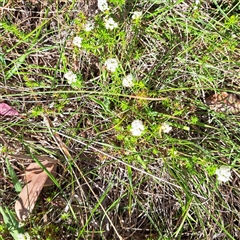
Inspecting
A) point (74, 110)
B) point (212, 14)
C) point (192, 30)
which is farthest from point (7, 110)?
point (212, 14)

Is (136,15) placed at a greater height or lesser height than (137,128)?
greater

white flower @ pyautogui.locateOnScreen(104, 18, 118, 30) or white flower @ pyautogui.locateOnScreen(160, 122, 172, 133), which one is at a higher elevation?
white flower @ pyautogui.locateOnScreen(104, 18, 118, 30)

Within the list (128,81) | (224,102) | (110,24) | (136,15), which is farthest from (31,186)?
(224,102)

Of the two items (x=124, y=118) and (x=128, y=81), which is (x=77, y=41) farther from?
(x=124, y=118)

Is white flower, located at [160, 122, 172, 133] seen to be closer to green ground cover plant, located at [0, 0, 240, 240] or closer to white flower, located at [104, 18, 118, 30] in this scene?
green ground cover plant, located at [0, 0, 240, 240]

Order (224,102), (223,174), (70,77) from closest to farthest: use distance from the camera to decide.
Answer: (223,174)
(70,77)
(224,102)

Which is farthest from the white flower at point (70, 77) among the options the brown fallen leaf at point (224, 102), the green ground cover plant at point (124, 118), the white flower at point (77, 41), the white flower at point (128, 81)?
the brown fallen leaf at point (224, 102)

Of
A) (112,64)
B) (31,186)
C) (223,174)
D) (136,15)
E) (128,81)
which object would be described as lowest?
(223,174)

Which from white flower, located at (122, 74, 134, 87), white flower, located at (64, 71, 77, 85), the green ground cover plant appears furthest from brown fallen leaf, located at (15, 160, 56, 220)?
white flower, located at (122, 74, 134, 87)
